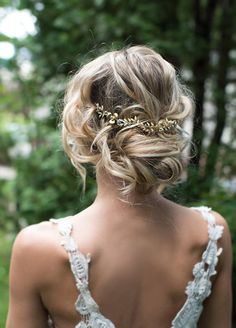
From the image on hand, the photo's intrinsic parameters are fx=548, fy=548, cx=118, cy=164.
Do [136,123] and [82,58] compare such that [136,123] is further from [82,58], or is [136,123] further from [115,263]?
[82,58]

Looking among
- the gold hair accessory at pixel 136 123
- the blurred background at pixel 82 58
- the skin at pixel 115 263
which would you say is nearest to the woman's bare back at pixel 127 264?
the skin at pixel 115 263

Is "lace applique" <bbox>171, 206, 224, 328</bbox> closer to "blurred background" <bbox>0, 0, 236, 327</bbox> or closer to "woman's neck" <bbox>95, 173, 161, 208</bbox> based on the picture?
"woman's neck" <bbox>95, 173, 161, 208</bbox>

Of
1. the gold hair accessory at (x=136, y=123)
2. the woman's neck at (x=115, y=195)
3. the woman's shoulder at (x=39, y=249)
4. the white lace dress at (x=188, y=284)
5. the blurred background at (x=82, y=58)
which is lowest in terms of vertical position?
the blurred background at (x=82, y=58)

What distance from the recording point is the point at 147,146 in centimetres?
153

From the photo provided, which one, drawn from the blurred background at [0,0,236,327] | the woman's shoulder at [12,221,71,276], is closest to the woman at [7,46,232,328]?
the woman's shoulder at [12,221,71,276]

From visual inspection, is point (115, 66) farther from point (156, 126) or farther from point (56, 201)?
point (56, 201)

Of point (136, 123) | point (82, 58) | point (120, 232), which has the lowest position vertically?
point (82, 58)

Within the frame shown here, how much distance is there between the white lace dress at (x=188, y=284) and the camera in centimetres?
149

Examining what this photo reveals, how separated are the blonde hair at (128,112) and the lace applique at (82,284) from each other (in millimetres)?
207

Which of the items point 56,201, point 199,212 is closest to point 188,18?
point 56,201

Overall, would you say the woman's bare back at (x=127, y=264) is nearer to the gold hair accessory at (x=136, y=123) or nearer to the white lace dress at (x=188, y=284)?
the white lace dress at (x=188, y=284)

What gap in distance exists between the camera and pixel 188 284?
63.9 inches

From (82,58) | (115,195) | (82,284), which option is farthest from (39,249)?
(82,58)

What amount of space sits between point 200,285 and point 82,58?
3.35m
